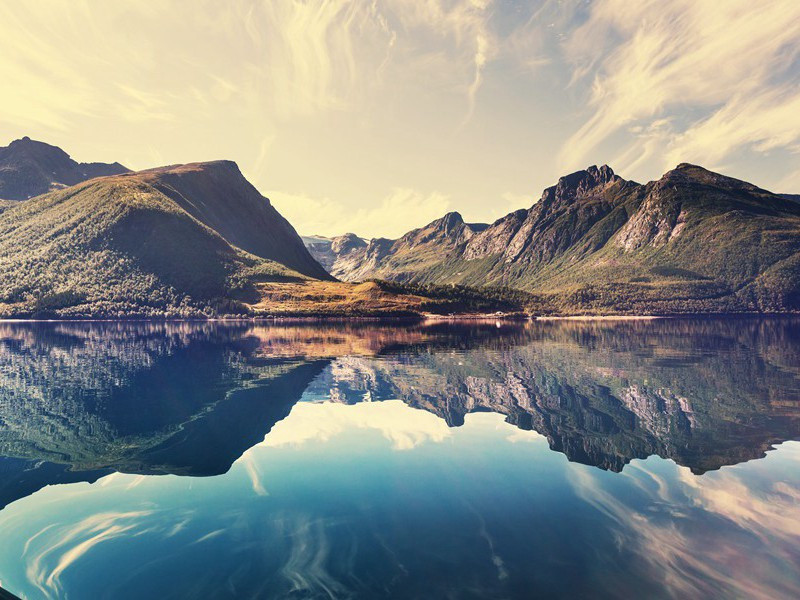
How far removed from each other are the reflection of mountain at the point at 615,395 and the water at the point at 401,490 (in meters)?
0.47

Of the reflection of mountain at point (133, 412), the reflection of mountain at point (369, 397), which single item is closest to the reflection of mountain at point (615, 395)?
the reflection of mountain at point (369, 397)

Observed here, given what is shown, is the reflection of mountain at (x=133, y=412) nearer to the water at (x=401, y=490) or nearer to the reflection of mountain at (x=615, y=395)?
the water at (x=401, y=490)

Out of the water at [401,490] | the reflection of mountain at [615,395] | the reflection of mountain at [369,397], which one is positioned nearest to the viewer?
the water at [401,490]

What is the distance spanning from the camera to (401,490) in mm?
32438

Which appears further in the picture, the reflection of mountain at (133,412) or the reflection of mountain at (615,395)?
the reflection of mountain at (615,395)

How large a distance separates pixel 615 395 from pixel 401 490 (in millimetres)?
44700

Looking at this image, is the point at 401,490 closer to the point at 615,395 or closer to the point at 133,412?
the point at 133,412

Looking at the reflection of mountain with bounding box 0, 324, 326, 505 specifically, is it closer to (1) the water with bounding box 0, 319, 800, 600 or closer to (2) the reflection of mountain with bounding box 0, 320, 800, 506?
(2) the reflection of mountain with bounding box 0, 320, 800, 506

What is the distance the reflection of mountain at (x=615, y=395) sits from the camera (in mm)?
43031

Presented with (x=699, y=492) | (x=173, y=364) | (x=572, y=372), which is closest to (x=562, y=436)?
(x=699, y=492)

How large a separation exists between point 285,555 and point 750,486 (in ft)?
107

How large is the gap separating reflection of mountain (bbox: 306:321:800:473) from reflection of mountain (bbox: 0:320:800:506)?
264 mm

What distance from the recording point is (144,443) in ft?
142

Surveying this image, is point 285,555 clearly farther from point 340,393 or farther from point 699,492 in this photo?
point 340,393
